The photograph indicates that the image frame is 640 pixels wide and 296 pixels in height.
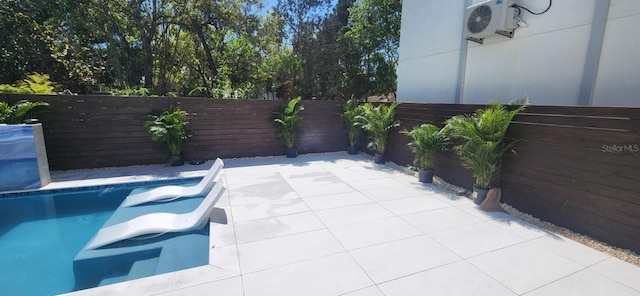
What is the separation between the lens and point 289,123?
25.5 feet

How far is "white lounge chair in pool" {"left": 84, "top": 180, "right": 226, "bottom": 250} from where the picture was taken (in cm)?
332

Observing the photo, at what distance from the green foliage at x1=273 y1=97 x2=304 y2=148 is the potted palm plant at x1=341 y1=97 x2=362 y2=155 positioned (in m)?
1.48

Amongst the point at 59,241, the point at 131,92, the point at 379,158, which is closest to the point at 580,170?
the point at 379,158

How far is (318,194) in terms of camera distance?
16.0 feet

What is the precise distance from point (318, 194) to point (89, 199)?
4.22 metres

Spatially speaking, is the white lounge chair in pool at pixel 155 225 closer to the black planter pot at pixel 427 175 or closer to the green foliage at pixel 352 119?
the black planter pot at pixel 427 175

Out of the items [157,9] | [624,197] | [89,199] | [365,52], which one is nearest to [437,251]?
[624,197]

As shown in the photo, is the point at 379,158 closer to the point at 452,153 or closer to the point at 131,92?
the point at 452,153

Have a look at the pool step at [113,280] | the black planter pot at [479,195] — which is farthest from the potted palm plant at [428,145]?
the pool step at [113,280]

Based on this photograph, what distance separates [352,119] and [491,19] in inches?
163

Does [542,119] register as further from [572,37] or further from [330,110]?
[330,110]

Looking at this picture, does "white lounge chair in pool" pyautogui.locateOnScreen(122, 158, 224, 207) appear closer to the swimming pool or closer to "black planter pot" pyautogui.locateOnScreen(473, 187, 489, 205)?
the swimming pool

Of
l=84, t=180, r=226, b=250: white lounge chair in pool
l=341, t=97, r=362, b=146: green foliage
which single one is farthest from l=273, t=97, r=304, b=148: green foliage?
l=84, t=180, r=226, b=250: white lounge chair in pool

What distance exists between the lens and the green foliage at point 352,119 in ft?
26.9
